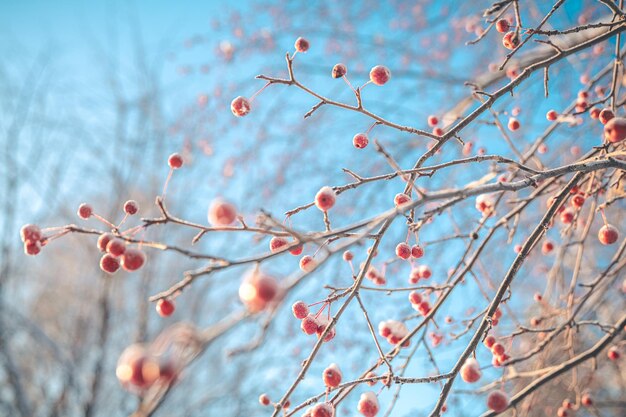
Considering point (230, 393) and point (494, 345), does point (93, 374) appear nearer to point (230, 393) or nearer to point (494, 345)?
point (230, 393)

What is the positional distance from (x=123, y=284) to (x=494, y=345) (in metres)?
4.65

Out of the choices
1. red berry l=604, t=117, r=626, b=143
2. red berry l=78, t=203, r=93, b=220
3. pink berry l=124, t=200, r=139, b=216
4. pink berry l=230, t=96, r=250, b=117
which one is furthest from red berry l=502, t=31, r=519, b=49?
red berry l=78, t=203, r=93, b=220

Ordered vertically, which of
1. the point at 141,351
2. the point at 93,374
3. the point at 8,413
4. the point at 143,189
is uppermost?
the point at 143,189

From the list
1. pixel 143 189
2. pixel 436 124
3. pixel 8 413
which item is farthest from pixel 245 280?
pixel 143 189

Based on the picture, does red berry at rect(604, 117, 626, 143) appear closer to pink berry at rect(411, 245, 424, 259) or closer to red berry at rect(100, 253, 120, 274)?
pink berry at rect(411, 245, 424, 259)

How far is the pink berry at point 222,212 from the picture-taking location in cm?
87

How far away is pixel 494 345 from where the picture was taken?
1486mm

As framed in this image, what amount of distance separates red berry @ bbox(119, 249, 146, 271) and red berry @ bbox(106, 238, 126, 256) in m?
0.02

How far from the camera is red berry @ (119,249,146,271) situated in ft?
3.14

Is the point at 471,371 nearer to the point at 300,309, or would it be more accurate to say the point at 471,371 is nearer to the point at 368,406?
the point at 368,406

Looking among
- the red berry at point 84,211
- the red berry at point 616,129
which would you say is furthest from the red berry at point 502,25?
the red berry at point 84,211

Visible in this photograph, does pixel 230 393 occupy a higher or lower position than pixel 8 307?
lower

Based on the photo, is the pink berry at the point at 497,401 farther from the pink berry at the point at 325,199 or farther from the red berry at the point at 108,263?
the red berry at the point at 108,263

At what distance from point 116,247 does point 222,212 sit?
0.30m
